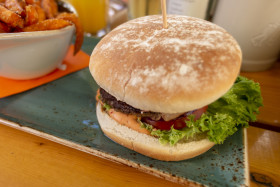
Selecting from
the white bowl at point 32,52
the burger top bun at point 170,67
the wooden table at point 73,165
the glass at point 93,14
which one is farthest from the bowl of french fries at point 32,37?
the glass at point 93,14

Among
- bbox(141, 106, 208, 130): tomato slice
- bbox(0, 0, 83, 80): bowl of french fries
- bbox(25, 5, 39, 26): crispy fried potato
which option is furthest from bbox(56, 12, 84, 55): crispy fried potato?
bbox(141, 106, 208, 130): tomato slice

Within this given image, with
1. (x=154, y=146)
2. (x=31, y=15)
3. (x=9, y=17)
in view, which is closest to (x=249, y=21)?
(x=154, y=146)

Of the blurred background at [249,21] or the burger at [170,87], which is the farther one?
the blurred background at [249,21]

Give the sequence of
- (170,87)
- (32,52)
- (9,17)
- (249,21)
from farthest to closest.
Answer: (249,21), (32,52), (9,17), (170,87)

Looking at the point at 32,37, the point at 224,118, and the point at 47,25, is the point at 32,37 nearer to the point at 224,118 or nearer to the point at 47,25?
the point at 47,25

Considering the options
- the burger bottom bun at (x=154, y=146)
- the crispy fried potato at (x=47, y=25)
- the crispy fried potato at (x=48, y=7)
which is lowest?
the burger bottom bun at (x=154, y=146)

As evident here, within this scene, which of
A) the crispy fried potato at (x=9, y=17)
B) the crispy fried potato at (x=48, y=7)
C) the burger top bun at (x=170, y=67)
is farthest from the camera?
the crispy fried potato at (x=48, y=7)

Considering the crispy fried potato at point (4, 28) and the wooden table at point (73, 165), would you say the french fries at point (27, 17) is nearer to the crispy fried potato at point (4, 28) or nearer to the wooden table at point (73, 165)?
the crispy fried potato at point (4, 28)

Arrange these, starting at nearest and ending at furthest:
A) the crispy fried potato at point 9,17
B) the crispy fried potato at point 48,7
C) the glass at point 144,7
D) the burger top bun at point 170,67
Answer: the burger top bun at point 170,67 < the crispy fried potato at point 9,17 < the crispy fried potato at point 48,7 < the glass at point 144,7
